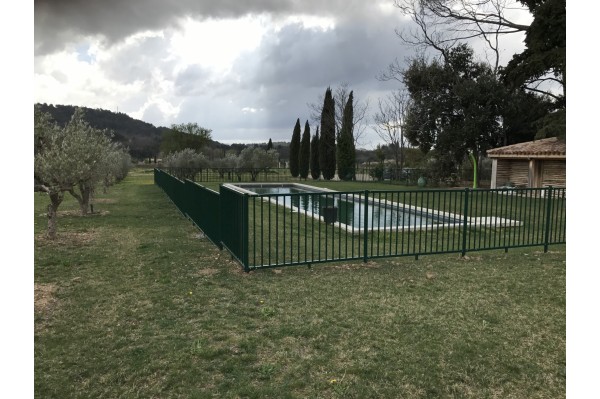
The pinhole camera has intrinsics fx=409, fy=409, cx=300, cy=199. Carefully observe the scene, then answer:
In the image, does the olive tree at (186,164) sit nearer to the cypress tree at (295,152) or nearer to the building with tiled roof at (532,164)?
the cypress tree at (295,152)

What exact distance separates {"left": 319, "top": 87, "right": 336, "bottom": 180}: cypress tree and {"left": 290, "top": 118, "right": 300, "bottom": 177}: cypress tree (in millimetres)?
3222

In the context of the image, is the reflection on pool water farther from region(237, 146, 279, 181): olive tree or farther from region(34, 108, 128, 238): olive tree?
region(237, 146, 279, 181): olive tree

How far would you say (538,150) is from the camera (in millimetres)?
18719

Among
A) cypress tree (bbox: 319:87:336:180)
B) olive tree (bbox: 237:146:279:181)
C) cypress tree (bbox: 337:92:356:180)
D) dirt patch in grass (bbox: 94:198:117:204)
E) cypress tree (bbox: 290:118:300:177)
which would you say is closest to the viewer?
dirt patch in grass (bbox: 94:198:117:204)

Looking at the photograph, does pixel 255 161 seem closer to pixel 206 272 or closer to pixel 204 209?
pixel 204 209

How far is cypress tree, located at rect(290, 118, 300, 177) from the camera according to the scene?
1490 inches

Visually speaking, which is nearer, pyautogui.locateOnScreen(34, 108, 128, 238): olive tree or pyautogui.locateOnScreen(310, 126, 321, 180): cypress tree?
pyautogui.locateOnScreen(34, 108, 128, 238): olive tree

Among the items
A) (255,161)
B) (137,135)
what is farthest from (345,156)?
(137,135)

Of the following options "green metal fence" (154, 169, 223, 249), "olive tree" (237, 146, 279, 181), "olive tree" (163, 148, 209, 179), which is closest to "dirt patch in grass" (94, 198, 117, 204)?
"green metal fence" (154, 169, 223, 249)

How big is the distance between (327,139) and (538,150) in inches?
753

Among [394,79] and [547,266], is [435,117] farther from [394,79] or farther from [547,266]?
[547,266]

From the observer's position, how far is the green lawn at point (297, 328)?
2.84 metres

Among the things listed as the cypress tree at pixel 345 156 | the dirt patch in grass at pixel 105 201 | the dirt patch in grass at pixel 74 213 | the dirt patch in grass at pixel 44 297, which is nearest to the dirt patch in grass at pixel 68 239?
the dirt patch in grass at pixel 44 297

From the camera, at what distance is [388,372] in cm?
297
